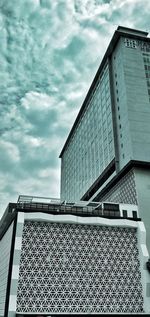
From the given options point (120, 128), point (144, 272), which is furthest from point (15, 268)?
point (120, 128)

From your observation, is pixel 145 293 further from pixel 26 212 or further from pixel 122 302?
pixel 26 212

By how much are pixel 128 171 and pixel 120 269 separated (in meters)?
18.3

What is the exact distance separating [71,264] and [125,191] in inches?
784

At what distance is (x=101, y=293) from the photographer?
27797mm

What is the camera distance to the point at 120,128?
49.5 metres

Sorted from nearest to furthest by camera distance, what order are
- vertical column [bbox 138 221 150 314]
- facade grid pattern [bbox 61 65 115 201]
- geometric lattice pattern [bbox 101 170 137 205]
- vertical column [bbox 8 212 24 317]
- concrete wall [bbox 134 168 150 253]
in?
1. vertical column [bbox 8 212 24 317]
2. vertical column [bbox 138 221 150 314]
3. concrete wall [bbox 134 168 150 253]
4. geometric lattice pattern [bbox 101 170 137 205]
5. facade grid pattern [bbox 61 65 115 201]

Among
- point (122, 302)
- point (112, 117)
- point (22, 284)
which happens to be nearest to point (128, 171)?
point (112, 117)

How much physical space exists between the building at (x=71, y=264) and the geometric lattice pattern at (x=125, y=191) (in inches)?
469

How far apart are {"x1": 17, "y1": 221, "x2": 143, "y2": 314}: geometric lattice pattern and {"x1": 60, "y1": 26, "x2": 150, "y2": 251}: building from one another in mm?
11613

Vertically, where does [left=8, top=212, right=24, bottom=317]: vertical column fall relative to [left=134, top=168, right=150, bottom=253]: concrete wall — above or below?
below

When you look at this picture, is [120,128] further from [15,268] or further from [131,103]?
[15,268]

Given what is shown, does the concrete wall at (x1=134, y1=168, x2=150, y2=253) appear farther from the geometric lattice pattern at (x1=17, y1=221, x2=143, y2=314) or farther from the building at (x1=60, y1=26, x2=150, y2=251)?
the geometric lattice pattern at (x1=17, y1=221, x2=143, y2=314)

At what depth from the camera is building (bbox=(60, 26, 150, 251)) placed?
4422 cm

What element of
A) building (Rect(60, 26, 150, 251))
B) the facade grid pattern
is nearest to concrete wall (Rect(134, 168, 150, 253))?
building (Rect(60, 26, 150, 251))
